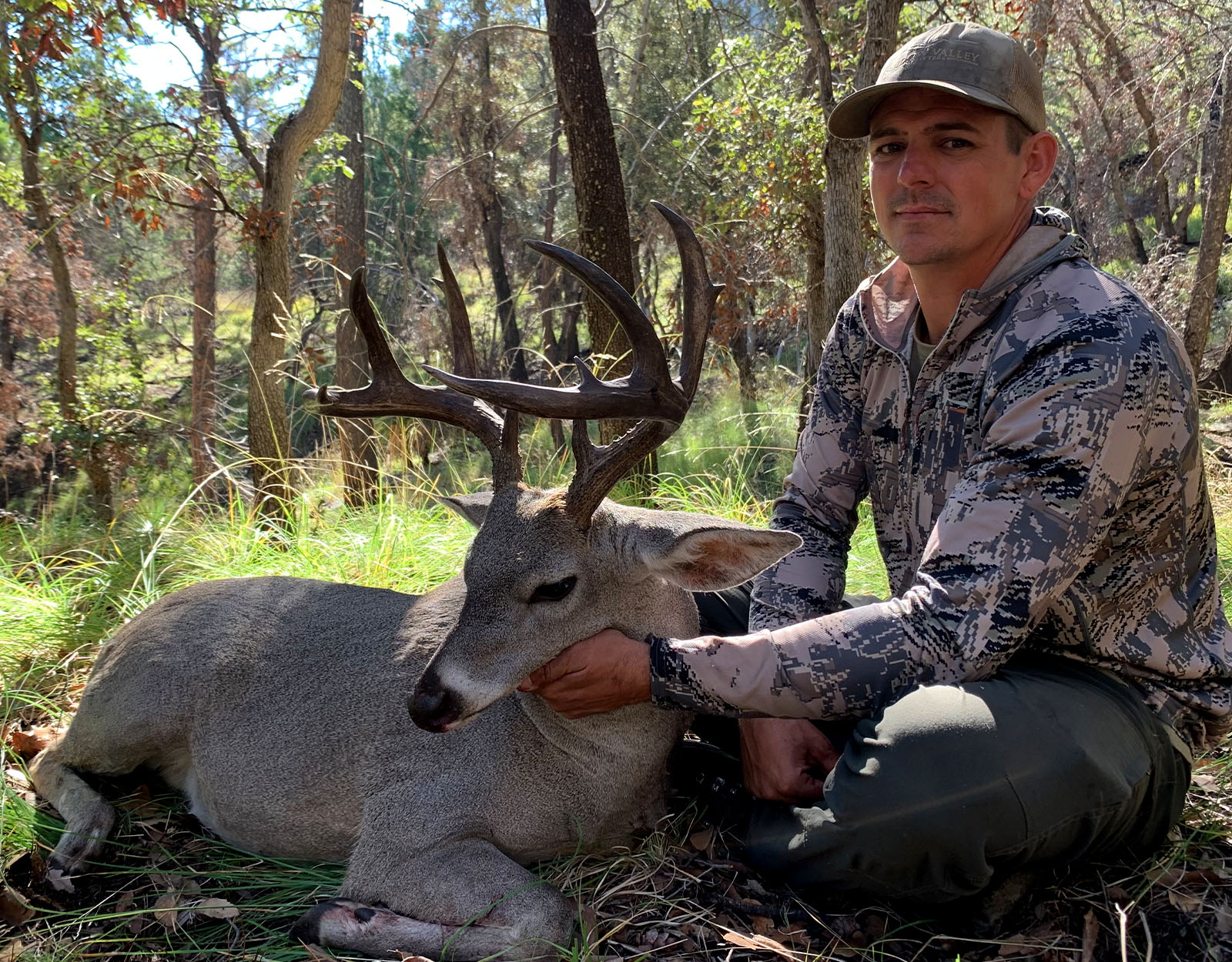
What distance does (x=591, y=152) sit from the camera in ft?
22.2

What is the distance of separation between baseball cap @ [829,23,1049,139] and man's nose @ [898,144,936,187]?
19 cm

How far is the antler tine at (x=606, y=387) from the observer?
2.75 m

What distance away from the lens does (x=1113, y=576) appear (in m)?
2.80

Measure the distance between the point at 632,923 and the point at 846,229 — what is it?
17.4 feet

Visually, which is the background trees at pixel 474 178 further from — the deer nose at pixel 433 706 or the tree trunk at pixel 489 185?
the deer nose at pixel 433 706

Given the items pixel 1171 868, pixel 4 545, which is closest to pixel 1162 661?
pixel 1171 868

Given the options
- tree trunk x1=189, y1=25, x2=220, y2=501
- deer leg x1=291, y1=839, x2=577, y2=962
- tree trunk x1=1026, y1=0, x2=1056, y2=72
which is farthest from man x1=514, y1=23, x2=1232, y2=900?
tree trunk x1=1026, y1=0, x2=1056, y2=72

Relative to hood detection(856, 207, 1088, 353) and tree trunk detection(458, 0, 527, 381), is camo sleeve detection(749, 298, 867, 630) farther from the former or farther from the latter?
tree trunk detection(458, 0, 527, 381)

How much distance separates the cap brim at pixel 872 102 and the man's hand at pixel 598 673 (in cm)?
179

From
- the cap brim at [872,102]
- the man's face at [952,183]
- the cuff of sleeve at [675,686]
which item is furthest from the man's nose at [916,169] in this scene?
the cuff of sleeve at [675,686]

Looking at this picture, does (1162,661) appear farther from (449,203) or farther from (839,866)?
(449,203)

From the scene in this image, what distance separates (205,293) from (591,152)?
11.7 metres

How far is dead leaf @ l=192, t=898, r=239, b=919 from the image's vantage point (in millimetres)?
3086

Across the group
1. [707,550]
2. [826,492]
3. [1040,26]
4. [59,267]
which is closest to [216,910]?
[707,550]
